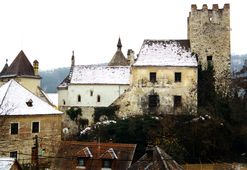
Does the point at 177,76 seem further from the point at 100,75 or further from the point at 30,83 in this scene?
the point at 30,83

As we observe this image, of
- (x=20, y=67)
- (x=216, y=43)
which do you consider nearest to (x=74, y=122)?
(x=20, y=67)

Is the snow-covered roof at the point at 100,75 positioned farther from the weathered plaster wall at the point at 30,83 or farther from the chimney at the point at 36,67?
the chimney at the point at 36,67

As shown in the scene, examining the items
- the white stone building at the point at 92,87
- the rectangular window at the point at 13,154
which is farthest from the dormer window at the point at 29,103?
the white stone building at the point at 92,87

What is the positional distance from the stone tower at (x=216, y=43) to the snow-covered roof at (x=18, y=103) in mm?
16853

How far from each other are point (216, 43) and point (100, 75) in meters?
16.0

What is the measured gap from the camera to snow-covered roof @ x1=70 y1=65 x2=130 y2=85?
53594 mm

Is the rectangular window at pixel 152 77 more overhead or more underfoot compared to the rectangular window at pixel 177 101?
more overhead

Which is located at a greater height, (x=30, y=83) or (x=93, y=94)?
(x=30, y=83)

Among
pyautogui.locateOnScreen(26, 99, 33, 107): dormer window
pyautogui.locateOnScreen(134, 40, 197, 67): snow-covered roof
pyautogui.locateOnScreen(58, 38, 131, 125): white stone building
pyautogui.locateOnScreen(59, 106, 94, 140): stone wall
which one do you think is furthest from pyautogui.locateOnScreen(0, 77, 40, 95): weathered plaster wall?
pyautogui.locateOnScreen(134, 40, 197, 67): snow-covered roof

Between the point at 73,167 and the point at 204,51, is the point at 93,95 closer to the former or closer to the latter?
the point at 204,51

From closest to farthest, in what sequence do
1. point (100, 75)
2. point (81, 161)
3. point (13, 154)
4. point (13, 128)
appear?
1. point (81, 161)
2. point (13, 154)
3. point (13, 128)
4. point (100, 75)

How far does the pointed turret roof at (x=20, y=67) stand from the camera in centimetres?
5975

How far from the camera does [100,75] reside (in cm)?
5434

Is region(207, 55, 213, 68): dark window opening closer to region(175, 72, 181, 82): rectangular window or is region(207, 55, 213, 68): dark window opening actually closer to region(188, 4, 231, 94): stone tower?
region(188, 4, 231, 94): stone tower
